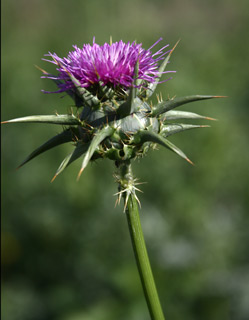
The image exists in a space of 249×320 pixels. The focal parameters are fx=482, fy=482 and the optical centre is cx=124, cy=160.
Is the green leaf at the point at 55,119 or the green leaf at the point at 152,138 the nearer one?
the green leaf at the point at 152,138

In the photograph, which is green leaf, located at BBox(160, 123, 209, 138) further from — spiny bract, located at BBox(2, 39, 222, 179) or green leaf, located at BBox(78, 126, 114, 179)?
green leaf, located at BBox(78, 126, 114, 179)

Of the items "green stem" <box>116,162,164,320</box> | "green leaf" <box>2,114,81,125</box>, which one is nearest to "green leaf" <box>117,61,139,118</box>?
"green leaf" <box>2,114,81,125</box>

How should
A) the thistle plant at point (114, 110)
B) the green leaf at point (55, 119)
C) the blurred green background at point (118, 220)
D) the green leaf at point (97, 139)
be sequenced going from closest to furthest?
the green leaf at point (97, 139) → the green leaf at point (55, 119) → the thistle plant at point (114, 110) → the blurred green background at point (118, 220)

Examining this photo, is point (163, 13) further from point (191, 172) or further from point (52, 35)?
point (191, 172)

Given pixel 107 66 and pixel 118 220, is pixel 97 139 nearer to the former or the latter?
pixel 107 66

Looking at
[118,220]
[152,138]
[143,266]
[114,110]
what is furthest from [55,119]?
[118,220]

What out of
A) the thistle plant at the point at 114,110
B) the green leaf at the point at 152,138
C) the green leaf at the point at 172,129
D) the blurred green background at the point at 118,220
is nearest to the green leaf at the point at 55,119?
the thistle plant at the point at 114,110

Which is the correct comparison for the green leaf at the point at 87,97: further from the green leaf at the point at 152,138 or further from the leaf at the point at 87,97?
the green leaf at the point at 152,138
